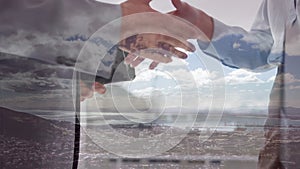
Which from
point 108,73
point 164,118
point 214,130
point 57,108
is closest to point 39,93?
point 57,108

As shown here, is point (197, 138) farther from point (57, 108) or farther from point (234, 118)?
point (57, 108)

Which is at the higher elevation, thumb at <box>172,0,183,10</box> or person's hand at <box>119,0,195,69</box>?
thumb at <box>172,0,183,10</box>

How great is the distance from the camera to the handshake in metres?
0.75

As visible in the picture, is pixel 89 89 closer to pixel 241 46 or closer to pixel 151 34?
pixel 151 34

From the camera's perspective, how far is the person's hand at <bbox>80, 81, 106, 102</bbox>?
0.75 metres

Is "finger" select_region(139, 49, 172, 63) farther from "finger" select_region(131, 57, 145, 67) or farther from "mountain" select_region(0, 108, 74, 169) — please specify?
"mountain" select_region(0, 108, 74, 169)

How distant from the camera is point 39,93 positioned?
29.0 inches

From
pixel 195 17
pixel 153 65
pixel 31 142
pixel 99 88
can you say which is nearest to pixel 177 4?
pixel 195 17

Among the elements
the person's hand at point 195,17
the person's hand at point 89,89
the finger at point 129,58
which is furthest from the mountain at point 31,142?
the person's hand at point 195,17

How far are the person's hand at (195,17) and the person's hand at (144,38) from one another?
4 cm

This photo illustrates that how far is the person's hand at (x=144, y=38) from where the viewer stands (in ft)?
2.46

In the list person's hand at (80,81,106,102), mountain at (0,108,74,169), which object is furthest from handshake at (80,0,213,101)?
mountain at (0,108,74,169)

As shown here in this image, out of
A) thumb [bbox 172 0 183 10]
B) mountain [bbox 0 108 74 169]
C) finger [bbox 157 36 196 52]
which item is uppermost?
thumb [bbox 172 0 183 10]

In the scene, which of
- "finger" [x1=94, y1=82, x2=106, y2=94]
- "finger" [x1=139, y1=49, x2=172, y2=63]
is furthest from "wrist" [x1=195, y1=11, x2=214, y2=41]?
"finger" [x1=94, y1=82, x2=106, y2=94]
